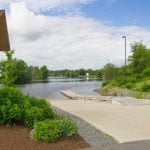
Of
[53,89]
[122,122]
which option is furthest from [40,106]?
[53,89]

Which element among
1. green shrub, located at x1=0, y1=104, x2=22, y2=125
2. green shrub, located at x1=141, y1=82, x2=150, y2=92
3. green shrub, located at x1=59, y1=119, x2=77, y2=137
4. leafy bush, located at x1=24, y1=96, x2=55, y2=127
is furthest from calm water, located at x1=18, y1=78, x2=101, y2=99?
green shrub, located at x1=59, y1=119, x2=77, y2=137

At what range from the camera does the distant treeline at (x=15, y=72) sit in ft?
168

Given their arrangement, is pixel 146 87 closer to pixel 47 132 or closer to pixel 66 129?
pixel 66 129

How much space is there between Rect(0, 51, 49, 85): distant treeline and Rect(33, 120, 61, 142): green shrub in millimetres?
24230

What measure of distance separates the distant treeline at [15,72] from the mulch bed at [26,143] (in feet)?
77.7

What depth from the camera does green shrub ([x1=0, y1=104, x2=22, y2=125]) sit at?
11.4m

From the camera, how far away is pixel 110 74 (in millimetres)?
73188

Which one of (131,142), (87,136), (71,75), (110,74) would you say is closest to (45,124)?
(87,136)

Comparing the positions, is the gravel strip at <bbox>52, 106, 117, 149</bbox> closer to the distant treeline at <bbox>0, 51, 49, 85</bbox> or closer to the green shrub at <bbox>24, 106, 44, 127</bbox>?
the green shrub at <bbox>24, 106, 44, 127</bbox>

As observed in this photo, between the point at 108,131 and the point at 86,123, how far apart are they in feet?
4.09

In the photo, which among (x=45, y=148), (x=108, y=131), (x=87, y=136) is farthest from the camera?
(x=108, y=131)

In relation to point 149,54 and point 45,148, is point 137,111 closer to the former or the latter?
point 45,148

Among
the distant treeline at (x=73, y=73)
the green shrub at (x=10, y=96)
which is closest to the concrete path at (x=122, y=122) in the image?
the green shrub at (x=10, y=96)

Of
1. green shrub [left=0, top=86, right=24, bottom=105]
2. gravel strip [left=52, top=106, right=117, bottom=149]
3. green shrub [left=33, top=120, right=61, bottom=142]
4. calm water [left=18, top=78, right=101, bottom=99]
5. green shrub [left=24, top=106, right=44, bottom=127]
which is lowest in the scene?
calm water [left=18, top=78, right=101, bottom=99]
